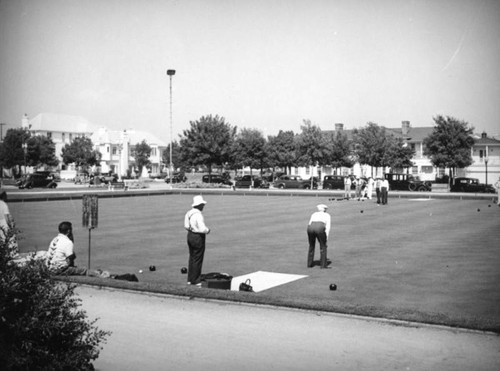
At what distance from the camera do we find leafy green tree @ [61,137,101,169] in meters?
101

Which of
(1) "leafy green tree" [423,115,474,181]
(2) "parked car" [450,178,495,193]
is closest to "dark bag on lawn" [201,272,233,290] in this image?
(2) "parked car" [450,178,495,193]

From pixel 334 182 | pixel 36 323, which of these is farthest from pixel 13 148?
pixel 36 323

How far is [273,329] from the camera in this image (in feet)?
26.0

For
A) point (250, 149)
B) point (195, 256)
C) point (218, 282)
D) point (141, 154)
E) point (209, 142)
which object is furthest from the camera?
point (141, 154)

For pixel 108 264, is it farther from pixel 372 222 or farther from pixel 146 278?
pixel 372 222

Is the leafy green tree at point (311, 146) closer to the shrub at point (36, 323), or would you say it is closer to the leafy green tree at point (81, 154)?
the leafy green tree at point (81, 154)

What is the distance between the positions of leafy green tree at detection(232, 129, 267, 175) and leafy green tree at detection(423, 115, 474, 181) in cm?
2365

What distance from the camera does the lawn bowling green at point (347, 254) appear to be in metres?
10.2

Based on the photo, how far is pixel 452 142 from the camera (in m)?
64.6

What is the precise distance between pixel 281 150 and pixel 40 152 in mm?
41292

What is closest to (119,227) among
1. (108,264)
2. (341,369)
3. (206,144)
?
(108,264)

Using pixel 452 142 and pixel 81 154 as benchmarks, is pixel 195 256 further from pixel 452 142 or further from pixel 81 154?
pixel 81 154

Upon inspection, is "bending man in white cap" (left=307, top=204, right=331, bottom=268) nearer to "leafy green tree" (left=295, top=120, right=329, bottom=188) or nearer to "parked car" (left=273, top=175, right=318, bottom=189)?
"parked car" (left=273, top=175, right=318, bottom=189)

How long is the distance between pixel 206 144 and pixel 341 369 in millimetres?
65815
